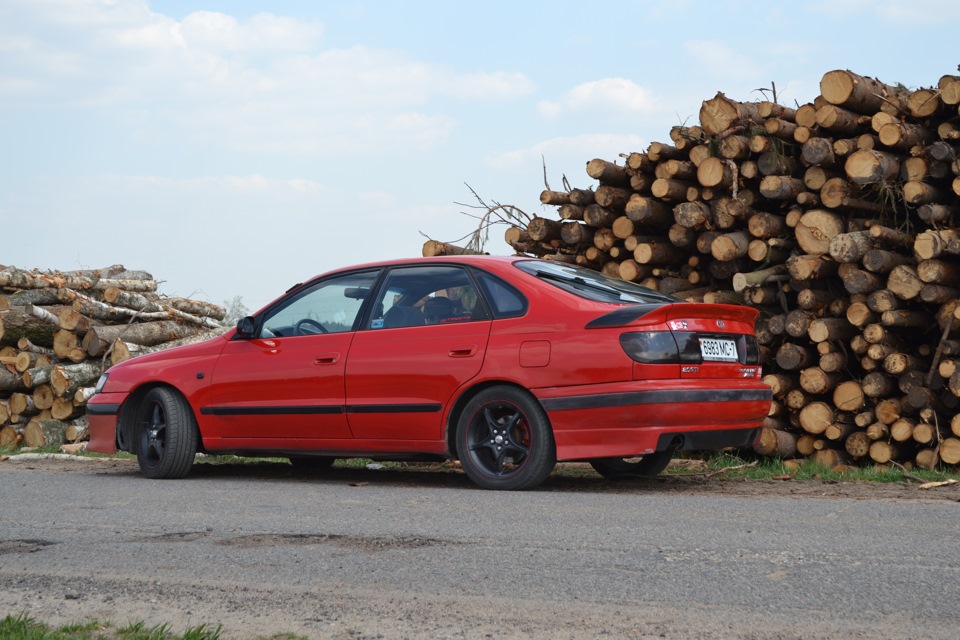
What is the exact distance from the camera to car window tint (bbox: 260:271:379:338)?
7797 millimetres

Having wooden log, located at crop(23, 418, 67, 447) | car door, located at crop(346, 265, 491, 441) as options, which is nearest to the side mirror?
car door, located at crop(346, 265, 491, 441)

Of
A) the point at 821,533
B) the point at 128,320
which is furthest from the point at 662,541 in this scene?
the point at 128,320

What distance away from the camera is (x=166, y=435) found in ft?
27.0

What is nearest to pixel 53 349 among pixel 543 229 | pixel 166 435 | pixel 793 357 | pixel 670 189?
pixel 543 229

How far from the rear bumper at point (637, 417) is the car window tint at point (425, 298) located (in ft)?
2.96

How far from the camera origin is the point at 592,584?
418 centimetres

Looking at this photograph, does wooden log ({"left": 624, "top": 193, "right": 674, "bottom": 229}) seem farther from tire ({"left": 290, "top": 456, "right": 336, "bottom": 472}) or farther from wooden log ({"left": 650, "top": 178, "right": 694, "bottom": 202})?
tire ({"left": 290, "top": 456, "right": 336, "bottom": 472})

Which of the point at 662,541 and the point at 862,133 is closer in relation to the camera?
the point at 662,541

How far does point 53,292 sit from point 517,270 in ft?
33.1

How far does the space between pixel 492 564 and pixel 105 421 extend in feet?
16.2

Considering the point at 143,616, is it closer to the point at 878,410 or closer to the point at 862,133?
the point at 878,410

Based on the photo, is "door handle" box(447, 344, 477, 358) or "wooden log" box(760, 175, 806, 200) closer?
"door handle" box(447, 344, 477, 358)

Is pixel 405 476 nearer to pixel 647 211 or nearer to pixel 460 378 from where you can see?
pixel 460 378

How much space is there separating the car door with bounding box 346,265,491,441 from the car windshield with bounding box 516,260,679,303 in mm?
460
